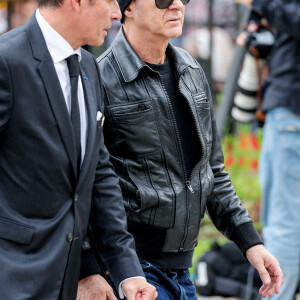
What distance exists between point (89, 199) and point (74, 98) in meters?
0.39

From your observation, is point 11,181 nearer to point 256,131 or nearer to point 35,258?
point 35,258

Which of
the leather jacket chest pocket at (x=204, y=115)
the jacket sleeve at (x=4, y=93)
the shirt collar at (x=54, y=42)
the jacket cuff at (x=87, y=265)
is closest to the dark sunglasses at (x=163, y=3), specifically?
the leather jacket chest pocket at (x=204, y=115)


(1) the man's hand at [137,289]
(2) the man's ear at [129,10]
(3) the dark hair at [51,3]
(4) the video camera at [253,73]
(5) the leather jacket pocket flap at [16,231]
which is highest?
(3) the dark hair at [51,3]

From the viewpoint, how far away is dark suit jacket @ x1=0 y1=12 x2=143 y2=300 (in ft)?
8.25

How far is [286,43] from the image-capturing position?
4.95 metres

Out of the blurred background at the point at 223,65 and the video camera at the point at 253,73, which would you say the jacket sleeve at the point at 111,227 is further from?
the blurred background at the point at 223,65

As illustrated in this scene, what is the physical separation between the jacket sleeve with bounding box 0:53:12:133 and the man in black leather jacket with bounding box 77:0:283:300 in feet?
2.24

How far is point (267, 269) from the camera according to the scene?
10.8ft

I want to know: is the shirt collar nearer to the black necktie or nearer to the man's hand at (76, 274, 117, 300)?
the black necktie

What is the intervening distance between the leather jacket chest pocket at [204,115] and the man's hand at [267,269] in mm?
525

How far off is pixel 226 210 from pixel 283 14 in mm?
1909

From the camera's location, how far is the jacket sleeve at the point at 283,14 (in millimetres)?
4777

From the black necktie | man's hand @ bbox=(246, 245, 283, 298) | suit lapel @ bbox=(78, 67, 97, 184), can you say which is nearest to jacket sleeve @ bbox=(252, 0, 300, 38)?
man's hand @ bbox=(246, 245, 283, 298)

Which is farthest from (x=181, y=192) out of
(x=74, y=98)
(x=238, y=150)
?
(x=238, y=150)
